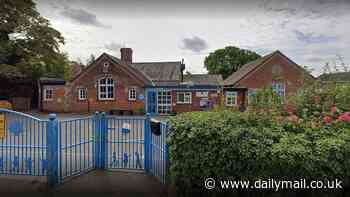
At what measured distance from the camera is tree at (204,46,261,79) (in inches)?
1880

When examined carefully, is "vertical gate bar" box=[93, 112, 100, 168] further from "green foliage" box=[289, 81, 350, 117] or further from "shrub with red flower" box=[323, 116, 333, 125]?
"shrub with red flower" box=[323, 116, 333, 125]

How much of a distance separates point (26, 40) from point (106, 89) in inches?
308

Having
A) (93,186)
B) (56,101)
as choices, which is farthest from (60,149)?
(56,101)

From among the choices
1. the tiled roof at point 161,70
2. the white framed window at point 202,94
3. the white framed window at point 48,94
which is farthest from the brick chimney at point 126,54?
the white framed window at point 202,94

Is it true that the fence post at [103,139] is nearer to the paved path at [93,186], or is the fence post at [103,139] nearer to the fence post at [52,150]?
the paved path at [93,186]

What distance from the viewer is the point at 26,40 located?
64.3ft

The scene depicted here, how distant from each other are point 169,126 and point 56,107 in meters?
22.8

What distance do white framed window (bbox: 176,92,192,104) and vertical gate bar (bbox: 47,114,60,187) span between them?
703 inches

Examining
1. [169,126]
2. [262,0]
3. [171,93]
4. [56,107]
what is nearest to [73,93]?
[56,107]

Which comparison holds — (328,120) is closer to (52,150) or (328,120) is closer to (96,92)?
(52,150)

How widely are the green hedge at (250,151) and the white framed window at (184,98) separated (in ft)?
60.0

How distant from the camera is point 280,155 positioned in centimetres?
274

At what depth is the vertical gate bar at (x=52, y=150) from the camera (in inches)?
162

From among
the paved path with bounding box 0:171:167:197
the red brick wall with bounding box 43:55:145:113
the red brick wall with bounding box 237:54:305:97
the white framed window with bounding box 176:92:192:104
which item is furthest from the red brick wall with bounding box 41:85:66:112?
the paved path with bounding box 0:171:167:197
